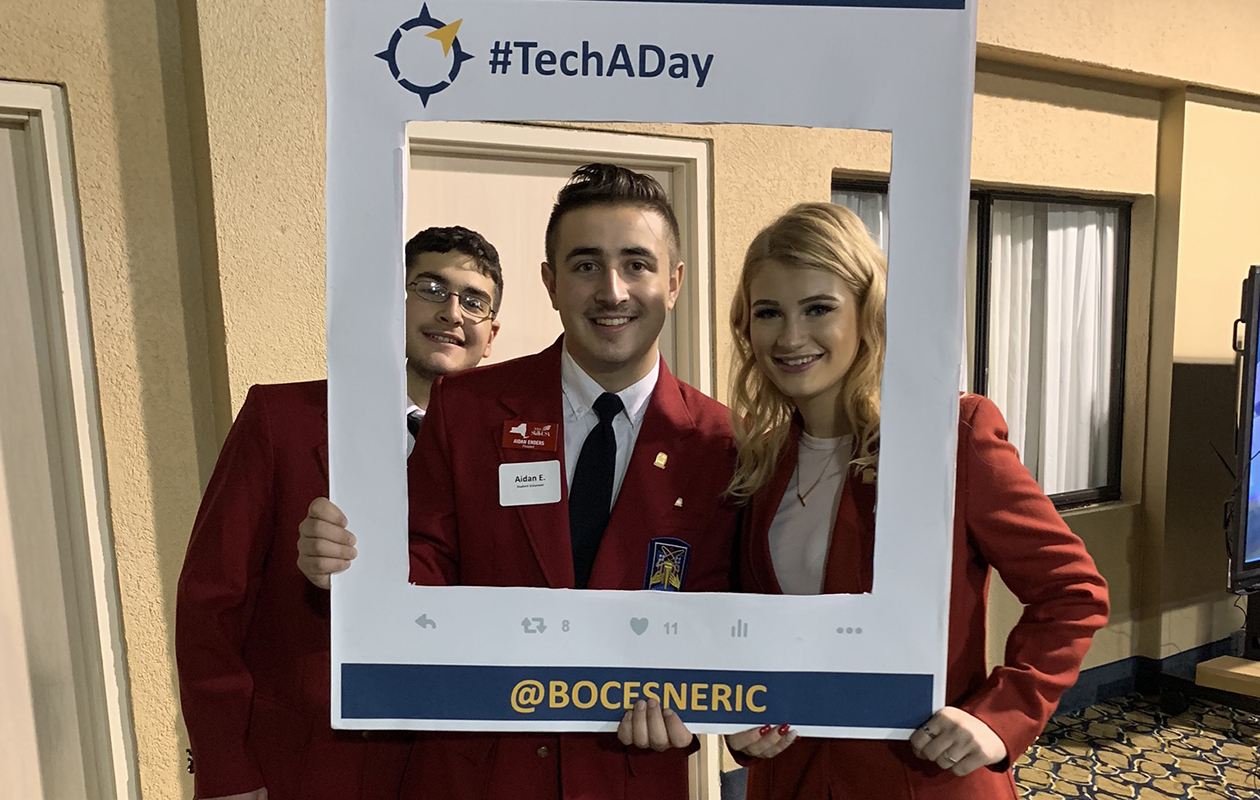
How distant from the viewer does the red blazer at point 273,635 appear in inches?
52.3

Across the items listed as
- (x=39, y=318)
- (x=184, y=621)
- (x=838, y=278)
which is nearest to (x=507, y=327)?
(x=838, y=278)

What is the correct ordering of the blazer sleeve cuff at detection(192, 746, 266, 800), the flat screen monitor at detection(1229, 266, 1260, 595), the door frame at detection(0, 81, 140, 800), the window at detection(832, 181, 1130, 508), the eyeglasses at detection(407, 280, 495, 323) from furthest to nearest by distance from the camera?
1. the window at detection(832, 181, 1130, 508)
2. the flat screen monitor at detection(1229, 266, 1260, 595)
3. the door frame at detection(0, 81, 140, 800)
4. the blazer sleeve cuff at detection(192, 746, 266, 800)
5. the eyeglasses at detection(407, 280, 495, 323)

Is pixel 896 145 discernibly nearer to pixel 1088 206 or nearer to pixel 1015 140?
pixel 1015 140

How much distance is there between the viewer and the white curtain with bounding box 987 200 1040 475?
3.95 m

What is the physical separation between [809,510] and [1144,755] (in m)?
3.34

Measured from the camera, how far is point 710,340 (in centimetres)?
139

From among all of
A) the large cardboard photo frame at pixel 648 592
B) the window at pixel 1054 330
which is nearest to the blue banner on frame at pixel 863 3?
the large cardboard photo frame at pixel 648 592

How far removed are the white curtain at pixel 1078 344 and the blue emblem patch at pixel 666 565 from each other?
12.0 feet

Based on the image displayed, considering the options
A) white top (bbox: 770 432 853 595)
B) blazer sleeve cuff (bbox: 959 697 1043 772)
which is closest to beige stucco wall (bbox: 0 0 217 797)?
white top (bbox: 770 432 853 595)

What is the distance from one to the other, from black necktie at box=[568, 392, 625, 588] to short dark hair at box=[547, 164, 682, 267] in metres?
0.22

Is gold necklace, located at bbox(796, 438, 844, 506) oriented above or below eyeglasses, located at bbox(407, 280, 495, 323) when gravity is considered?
below

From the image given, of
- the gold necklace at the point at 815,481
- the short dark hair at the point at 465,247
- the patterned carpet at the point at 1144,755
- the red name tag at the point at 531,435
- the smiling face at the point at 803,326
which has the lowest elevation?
the patterned carpet at the point at 1144,755

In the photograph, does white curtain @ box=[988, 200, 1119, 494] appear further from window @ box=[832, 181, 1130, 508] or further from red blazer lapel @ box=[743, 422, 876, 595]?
red blazer lapel @ box=[743, 422, 876, 595]

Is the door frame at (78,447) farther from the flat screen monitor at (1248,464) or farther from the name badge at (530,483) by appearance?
the flat screen monitor at (1248,464)
